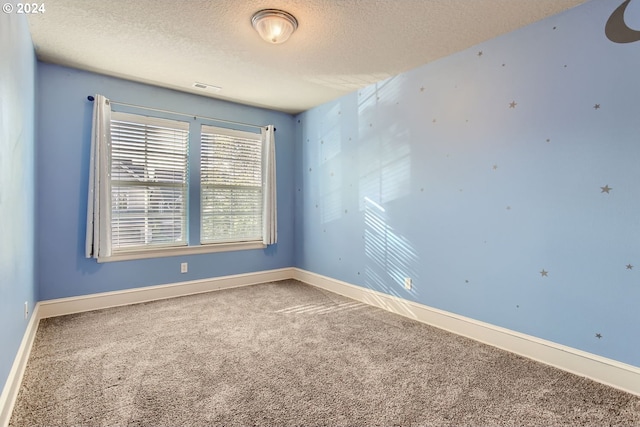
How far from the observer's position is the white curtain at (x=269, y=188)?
14.5 feet

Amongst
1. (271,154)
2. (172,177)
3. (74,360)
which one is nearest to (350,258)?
(271,154)

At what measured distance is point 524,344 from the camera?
2.39 metres

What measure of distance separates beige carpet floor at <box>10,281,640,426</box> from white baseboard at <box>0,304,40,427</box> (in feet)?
0.16

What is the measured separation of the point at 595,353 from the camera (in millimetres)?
2084

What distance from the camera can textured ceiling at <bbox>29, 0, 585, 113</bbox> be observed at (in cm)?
220

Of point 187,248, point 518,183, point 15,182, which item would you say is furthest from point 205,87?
point 518,183

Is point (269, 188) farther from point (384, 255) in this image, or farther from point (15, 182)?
point (15, 182)

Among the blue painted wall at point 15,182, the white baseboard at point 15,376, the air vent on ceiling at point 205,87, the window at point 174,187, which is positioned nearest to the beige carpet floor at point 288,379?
the white baseboard at point 15,376

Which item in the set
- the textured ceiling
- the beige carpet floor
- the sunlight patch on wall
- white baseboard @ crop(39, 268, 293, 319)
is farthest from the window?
the sunlight patch on wall

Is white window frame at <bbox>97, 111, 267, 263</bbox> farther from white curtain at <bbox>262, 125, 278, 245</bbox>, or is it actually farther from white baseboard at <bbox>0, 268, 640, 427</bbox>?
white baseboard at <bbox>0, 268, 640, 427</bbox>

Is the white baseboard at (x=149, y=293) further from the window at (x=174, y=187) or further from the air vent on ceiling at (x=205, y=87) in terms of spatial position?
the air vent on ceiling at (x=205, y=87)

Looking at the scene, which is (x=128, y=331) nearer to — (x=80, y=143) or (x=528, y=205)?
(x=80, y=143)

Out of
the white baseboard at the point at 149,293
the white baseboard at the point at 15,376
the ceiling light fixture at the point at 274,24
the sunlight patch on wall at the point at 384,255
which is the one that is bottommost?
the white baseboard at the point at 15,376

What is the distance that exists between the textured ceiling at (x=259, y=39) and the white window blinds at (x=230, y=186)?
840 mm
